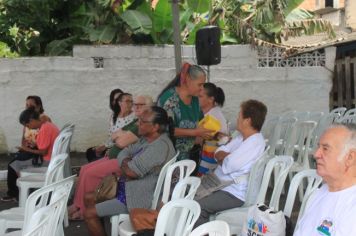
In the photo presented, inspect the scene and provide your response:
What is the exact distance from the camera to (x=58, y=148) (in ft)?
17.7

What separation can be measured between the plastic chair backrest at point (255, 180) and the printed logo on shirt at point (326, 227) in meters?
1.44

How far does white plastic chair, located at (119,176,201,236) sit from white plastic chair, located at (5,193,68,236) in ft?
2.05

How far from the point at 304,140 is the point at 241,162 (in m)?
2.63

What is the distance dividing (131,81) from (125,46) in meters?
0.59

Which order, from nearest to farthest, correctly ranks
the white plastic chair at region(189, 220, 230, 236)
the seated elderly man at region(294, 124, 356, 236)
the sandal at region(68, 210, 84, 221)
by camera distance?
the white plastic chair at region(189, 220, 230, 236) → the seated elderly man at region(294, 124, 356, 236) → the sandal at region(68, 210, 84, 221)

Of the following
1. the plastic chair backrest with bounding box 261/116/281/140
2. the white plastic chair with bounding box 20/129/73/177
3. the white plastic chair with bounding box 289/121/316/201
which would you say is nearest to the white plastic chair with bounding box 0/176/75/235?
the white plastic chair with bounding box 20/129/73/177

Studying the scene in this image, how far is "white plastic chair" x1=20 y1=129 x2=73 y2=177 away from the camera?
537cm

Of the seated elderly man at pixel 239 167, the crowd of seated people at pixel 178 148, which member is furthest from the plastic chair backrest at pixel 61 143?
the seated elderly man at pixel 239 167

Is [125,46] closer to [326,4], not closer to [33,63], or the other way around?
[33,63]

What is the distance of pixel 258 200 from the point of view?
4.01 m

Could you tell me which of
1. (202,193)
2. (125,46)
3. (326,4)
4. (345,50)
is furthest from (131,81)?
(326,4)

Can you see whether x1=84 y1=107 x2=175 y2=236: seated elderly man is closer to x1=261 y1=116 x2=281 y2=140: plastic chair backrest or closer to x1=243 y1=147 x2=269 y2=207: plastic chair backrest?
x1=243 y1=147 x2=269 y2=207: plastic chair backrest

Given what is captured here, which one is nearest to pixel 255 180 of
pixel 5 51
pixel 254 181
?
pixel 254 181

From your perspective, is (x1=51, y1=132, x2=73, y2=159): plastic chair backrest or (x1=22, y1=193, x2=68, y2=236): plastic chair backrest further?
(x1=51, y1=132, x2=73, y2=159): plastic chair backrest
